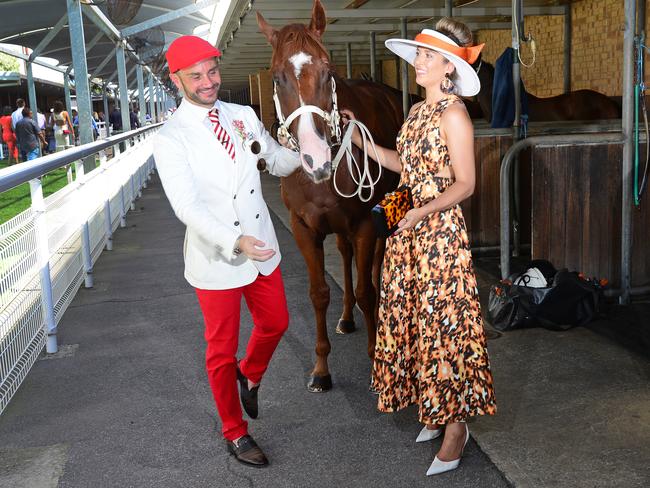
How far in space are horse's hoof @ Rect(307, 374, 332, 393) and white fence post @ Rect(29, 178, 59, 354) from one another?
1882 mm

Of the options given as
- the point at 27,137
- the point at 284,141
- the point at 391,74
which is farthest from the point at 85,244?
the point at 391,74

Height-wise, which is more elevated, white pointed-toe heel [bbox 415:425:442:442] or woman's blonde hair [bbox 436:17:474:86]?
woman's blonde hair [bbox 436:17:474:86]

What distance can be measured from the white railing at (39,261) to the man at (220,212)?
110 cm

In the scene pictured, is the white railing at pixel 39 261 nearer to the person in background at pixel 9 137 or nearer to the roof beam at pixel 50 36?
the roof beam at pixel 50 36

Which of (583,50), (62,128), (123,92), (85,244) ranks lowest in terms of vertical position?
(85,244)

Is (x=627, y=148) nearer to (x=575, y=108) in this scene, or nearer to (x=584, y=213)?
(x=584, y=213)

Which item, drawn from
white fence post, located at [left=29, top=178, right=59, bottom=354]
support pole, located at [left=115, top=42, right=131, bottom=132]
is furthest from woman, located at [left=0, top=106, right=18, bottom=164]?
white fence post, located at [left=29, top=178, right=59, bottom=354]

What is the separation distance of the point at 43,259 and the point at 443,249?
2805mm

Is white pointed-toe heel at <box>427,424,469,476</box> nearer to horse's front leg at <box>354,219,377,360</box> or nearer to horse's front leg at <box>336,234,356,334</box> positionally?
horse's front leg at <box>354,219,377,360</box>

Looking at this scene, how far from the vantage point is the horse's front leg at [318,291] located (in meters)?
3.88

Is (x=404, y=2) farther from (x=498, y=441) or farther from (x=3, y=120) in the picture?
(x=3, y=120)

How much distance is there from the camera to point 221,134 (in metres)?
2.85

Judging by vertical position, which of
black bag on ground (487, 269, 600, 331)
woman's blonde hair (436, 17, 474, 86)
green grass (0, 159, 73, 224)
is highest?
woman's blonde hair (436, 17, 474, 86)

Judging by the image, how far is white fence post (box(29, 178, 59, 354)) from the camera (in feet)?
14.6
